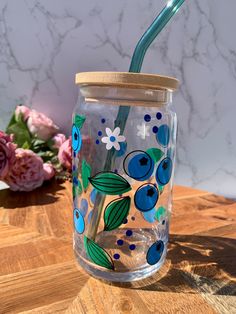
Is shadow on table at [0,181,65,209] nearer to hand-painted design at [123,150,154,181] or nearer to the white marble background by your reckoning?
the white marble background

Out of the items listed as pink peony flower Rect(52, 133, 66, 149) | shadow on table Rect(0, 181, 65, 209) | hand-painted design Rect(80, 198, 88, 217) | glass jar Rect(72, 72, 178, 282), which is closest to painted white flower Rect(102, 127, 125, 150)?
glass jar Rect(72, 72, 178, 282)

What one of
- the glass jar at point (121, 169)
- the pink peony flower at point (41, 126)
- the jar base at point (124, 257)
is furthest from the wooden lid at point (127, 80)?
the pink peony flower at point (41, 126)

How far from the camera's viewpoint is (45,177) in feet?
3.01

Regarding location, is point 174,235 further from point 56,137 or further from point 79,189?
point 56,137

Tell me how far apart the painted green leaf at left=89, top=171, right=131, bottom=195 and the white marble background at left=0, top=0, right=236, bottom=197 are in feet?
1.90

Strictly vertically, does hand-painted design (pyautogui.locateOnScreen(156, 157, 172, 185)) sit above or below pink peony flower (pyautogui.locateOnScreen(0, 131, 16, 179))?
above

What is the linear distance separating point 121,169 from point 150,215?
0.10 m

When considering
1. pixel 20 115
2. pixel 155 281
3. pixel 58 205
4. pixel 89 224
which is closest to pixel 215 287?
pixel 155 281

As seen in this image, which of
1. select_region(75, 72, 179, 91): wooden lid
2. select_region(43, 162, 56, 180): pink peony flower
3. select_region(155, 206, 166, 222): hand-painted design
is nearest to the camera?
select_region(75, 72, 179, 91): wooden lid

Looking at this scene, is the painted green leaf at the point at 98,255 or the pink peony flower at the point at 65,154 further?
the pink peony flower at the point at 65,154

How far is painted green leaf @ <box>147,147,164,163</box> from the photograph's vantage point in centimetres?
49

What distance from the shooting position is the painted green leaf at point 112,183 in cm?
47

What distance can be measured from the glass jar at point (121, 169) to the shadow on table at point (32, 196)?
31 centimetres

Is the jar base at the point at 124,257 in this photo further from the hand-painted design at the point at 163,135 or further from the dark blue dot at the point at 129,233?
the hand-painted design at the point at 163,135
